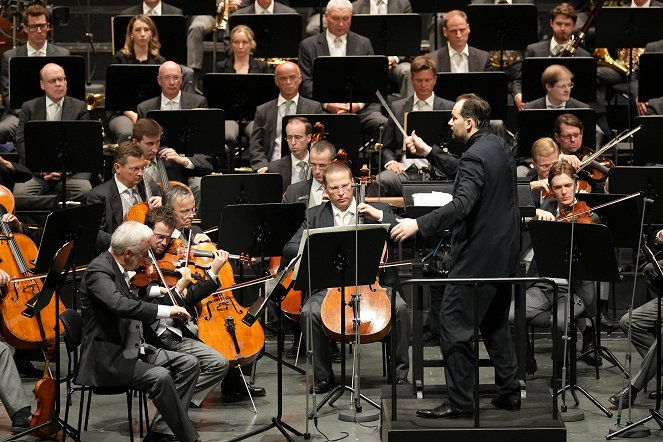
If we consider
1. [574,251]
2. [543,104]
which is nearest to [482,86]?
[543,104]

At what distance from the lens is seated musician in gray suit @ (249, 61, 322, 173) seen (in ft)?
31.2

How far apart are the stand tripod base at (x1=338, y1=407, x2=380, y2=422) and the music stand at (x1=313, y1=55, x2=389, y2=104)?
326cm

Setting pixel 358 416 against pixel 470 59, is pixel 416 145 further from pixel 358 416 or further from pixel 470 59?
pixel 470 59

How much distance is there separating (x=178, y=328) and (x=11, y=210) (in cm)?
157

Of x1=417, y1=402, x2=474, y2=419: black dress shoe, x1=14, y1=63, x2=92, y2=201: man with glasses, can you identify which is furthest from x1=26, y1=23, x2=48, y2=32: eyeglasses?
x1=417, y1=402, x2=474, y2=419: black dress shoe

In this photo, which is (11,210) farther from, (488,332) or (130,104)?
(488,332)

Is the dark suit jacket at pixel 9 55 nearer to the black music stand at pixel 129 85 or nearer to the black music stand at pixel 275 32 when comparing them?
the black music stand at pixel 129 85

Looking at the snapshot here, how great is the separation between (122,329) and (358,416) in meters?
1.58

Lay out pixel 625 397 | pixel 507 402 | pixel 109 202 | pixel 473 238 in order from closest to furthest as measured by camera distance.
Answer: 1. pixel 473 238
2. pixel 507 402
3. pixel 625 397
4. pixel 109 202

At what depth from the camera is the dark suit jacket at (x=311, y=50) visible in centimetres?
1016

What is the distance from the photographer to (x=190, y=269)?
22.1ft

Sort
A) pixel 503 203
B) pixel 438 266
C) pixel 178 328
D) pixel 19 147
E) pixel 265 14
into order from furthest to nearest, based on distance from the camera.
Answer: pixel 265 14 → pixel 19 147 → pixel 438 266 → pixel 178 328 → pixel 503 203

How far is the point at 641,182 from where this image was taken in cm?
782

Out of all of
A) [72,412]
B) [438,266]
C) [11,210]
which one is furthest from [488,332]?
[11,210]
